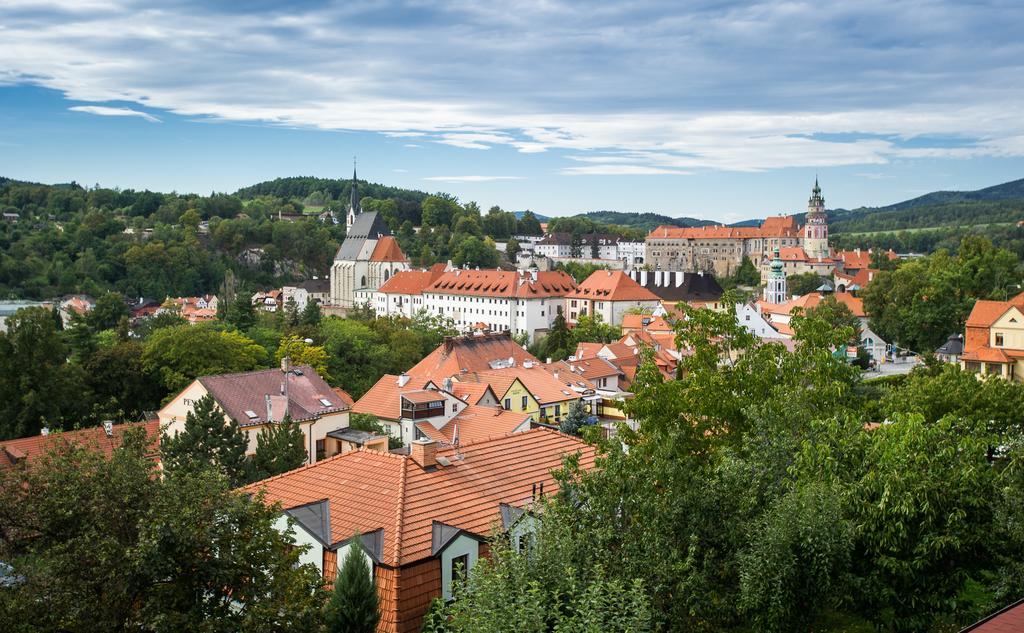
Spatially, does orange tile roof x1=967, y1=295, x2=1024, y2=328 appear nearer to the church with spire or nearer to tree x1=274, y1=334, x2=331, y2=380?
tree x1=274, y1=334, x2=331, y2=380

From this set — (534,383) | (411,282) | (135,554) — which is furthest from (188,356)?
(411,282)

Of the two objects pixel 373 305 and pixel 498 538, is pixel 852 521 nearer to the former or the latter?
pixel 498 538

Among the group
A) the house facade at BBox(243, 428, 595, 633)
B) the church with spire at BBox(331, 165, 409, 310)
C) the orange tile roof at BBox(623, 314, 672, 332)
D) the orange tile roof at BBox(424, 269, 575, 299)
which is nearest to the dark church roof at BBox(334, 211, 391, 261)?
the church with spire at BBox(331, 165, 409, 310)

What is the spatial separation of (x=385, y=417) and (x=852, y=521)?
23.4 metres

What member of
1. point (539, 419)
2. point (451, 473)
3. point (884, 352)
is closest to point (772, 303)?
point (884, 352)

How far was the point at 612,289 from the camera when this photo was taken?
82688 mm

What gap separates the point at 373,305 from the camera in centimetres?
9906

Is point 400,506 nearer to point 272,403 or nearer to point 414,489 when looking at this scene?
point 414,489

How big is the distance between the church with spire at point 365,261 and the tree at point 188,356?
63.9m

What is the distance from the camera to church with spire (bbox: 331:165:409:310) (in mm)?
107062

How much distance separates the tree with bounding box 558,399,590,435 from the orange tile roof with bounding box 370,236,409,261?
73777 mm

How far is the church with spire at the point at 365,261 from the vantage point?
107062 mm

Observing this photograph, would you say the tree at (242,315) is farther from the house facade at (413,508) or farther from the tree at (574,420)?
the house facade at (413,508)

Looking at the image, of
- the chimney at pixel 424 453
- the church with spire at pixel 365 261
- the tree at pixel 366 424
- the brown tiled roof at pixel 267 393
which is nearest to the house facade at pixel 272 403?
the brown tiled roof at pixel 267 393
